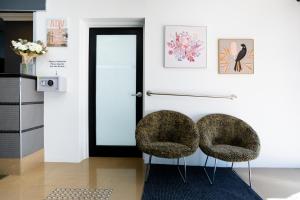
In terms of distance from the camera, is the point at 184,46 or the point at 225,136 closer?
the point at 225,136

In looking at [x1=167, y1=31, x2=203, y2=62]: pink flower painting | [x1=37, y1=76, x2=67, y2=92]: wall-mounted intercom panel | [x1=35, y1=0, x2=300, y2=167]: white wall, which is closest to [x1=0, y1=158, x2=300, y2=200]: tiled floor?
[x1=35, y1=0, x2=300, y2=167]: white wall

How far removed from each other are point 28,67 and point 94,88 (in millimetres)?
1016

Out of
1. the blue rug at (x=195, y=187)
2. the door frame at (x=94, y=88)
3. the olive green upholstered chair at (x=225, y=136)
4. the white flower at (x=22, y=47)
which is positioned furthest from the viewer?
the door frame at (x=94, y=88)

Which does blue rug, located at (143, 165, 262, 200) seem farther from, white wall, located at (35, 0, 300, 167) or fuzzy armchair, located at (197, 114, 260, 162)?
white wall, located at (35, 0, 300, 167)

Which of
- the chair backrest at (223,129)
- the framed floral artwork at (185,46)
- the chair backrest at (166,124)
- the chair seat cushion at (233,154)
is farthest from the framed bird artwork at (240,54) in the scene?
the chair seat cushion at (233,154)

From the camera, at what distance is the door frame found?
4.07 m

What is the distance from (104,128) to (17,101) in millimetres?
1400

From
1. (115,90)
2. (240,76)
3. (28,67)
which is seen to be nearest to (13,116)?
(28,67)

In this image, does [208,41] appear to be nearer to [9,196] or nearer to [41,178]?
[41,178]

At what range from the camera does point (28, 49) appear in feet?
11.7

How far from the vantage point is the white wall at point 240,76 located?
3.68 m

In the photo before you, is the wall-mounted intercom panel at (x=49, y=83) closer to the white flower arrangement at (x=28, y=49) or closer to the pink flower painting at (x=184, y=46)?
the white flower arrangement at (x=28, y=49)

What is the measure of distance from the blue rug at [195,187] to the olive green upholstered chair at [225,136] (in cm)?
17

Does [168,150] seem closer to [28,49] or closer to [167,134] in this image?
[167,134]
